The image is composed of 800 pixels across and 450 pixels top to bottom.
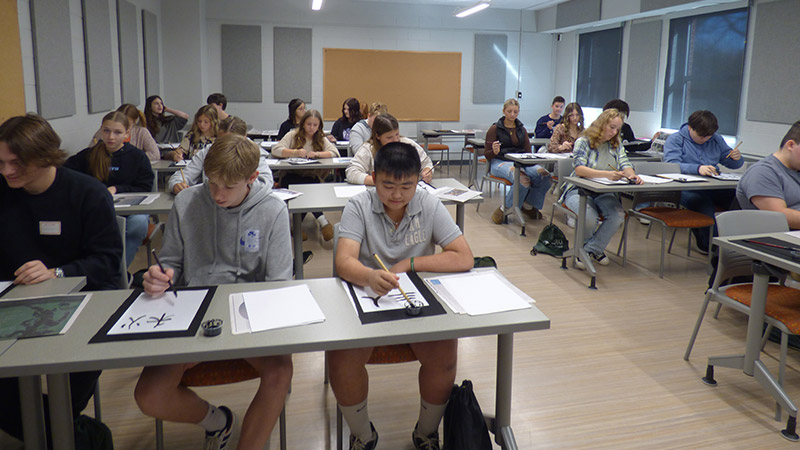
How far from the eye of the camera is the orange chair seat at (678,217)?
434cm

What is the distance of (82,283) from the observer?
191cm

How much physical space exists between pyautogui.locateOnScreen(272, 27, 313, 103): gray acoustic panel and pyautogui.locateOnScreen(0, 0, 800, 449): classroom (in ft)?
0.11

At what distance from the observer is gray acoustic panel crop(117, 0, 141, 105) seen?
6.50m

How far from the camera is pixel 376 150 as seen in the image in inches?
158

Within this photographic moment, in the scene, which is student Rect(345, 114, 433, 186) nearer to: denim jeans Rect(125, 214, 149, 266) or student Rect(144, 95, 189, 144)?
denim jeans Rect(125, 214, 149, 266)

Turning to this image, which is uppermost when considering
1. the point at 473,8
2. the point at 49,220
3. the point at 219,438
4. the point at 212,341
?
the point at 473,8

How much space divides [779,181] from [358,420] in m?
2.90

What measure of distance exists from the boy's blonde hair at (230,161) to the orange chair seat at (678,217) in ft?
11.5

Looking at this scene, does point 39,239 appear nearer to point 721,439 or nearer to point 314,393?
point 314,393

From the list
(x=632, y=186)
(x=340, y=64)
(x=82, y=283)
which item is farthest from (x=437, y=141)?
(x=82, y=283)

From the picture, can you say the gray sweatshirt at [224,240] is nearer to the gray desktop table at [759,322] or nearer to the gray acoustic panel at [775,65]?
the gray desktop table at [759,322]

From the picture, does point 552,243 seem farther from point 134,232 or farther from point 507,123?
point 134,232

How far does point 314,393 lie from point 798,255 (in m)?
2.19

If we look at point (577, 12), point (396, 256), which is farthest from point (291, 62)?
point (396, 256)
